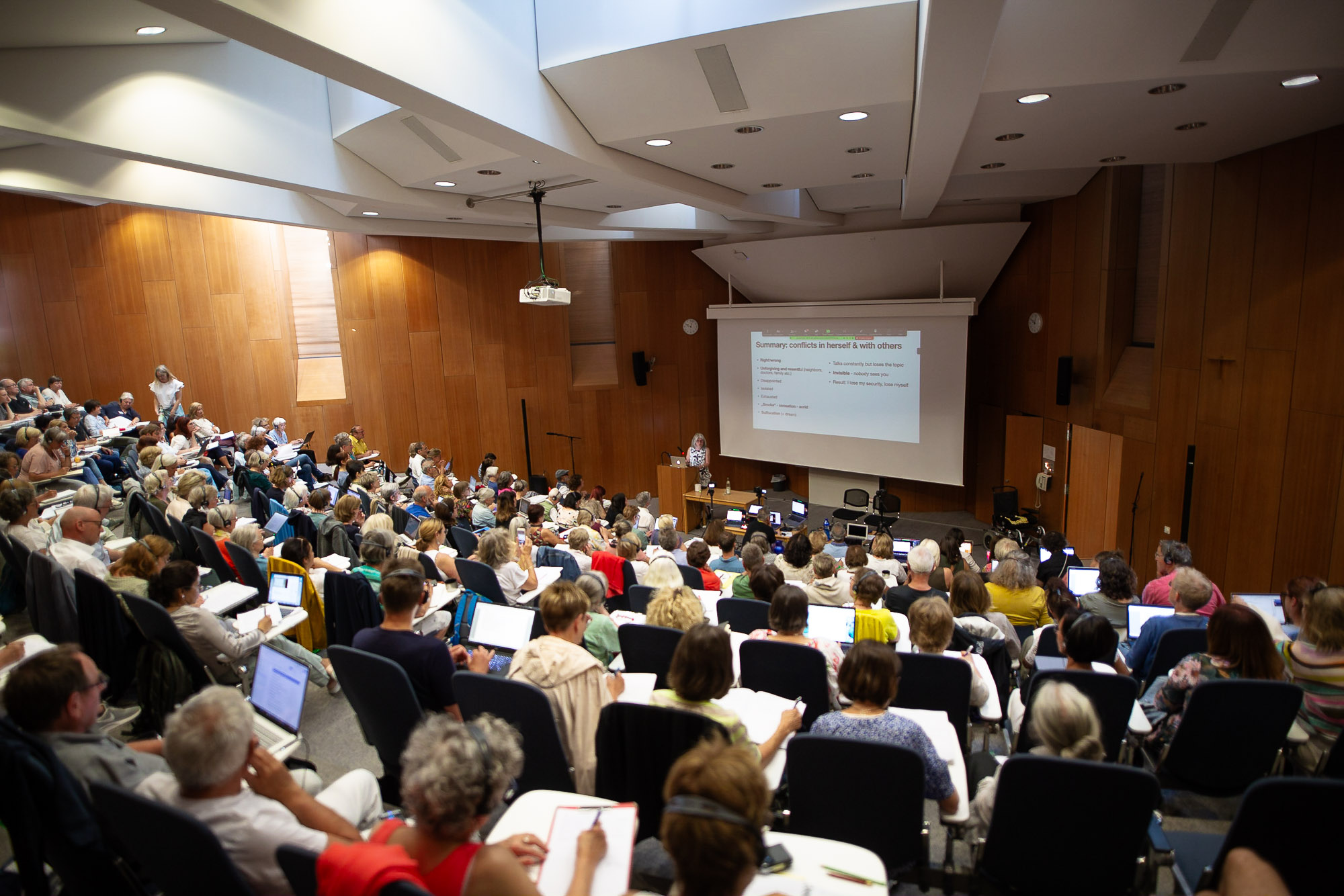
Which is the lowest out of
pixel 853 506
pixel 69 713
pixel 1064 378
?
pixel 853 506

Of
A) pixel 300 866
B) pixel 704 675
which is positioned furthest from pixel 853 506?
pixel 300 866

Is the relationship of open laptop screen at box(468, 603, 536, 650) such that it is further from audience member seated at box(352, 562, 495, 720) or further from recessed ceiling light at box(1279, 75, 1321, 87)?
recessed ceiling light at box(1279, 75, 1321, 87)

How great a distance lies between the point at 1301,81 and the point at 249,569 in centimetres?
664

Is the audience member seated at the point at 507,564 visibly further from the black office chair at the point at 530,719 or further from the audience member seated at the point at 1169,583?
the audience member seated at the point at 1169,583

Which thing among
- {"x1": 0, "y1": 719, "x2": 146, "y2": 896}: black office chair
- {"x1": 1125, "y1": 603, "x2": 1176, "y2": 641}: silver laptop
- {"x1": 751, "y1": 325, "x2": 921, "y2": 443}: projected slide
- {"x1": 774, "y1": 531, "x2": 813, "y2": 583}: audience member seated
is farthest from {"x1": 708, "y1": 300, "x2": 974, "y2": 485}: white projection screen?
{"x1": 0, "y1": 719, "x2": 146, "y2": 896}: black office chair

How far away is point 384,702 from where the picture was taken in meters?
2.73

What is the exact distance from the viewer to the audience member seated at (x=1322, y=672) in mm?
2732

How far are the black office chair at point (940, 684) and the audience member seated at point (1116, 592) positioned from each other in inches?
69.5

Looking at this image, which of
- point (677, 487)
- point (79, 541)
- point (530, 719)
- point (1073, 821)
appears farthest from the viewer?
point (677, 487)

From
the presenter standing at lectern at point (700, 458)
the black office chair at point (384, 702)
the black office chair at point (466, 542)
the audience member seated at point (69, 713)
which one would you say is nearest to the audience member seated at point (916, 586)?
the black office chair at point (384, 702)

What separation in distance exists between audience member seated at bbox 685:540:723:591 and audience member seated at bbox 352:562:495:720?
2.36 metres

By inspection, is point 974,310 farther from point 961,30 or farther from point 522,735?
point 522,735

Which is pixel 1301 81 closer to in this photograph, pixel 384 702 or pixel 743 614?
pixel 743 614

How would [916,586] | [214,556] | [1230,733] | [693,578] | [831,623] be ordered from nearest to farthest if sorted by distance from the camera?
1. [1230,733]
2. [831,623]
3. [916,586]
4. [214,556]
5. [693,578]
